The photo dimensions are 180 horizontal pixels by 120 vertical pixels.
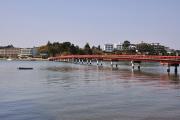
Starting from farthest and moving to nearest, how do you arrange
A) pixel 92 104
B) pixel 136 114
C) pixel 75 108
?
pixel 92 104 → pixel 75 108 → pixel 136 114

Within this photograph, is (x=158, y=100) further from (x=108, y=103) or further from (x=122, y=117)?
(x=122, y=117)

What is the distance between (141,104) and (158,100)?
305 cm

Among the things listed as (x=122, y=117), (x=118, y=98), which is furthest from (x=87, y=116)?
(x=118, y=98)

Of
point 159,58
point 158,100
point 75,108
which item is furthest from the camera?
point 159,58

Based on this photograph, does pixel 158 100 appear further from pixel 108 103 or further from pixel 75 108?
pixel 75 108

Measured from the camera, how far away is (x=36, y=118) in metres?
22.8

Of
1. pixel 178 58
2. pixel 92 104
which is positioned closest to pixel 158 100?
pixel 92 104

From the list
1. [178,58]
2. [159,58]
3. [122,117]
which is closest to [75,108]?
[122,117]

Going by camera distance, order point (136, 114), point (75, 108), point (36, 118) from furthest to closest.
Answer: point (75, 108), point (136, 114), point (36, 118)

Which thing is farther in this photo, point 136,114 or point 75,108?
point 75,108

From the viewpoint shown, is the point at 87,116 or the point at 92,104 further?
the point at 92,104

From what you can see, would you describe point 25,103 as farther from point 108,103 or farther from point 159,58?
point 159,58

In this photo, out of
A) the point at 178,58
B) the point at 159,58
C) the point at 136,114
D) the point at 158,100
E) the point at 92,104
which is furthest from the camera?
the point at 159,58

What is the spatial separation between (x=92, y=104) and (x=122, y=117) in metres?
5.49
